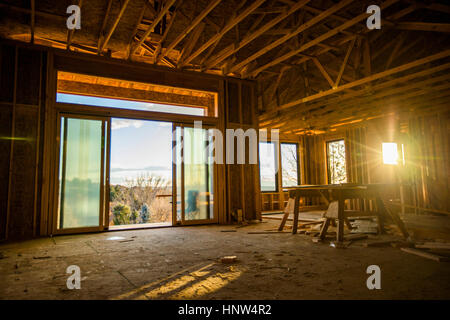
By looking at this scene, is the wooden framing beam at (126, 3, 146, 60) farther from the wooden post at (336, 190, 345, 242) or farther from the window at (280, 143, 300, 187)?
the window at (280, 143, 300, 187)

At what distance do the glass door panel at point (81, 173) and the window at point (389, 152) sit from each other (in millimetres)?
9198

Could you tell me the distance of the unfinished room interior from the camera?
299cm

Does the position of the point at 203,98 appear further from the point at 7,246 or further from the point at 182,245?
the point at 7,246

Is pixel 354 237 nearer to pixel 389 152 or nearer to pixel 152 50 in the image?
pixel 152 50

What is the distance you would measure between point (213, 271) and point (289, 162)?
37.7 ft

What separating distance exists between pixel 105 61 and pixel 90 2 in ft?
4.62

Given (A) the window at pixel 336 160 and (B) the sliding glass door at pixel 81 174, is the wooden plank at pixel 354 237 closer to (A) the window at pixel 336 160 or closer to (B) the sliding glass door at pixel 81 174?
(B) the sliding glass door at pixel 81 174

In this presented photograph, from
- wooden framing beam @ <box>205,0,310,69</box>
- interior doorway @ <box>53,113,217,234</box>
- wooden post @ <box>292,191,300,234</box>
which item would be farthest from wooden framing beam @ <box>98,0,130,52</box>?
wooden post @ <box>292,191,300,234</box>

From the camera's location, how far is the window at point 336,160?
546 inches

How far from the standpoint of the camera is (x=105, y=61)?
21.7 ft

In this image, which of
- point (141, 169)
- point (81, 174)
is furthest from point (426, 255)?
point (141, 169)

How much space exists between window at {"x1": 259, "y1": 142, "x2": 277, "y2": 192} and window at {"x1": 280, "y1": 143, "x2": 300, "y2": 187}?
86 cm

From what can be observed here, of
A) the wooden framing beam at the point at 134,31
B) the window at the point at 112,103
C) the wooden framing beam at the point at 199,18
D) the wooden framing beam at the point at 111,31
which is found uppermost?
the wooden framing beam at the point at 134,31

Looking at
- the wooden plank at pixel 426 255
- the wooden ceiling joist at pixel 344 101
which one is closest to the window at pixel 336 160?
Answer: the wooden ceiling joist at pixel 344 101
